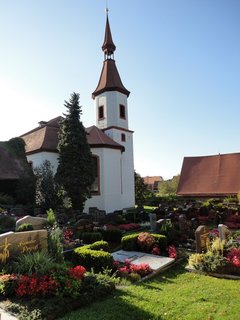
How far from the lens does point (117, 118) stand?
30.5 m

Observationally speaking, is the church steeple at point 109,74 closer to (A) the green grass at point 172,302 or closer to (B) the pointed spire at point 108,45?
(B) the pointed spire at point 108,45

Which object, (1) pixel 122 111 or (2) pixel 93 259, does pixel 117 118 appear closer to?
(1) pixel 122 111

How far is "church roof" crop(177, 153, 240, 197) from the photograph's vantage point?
105 feet

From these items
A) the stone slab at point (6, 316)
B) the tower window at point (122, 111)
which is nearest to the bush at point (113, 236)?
the stone slab at point (6, 316)

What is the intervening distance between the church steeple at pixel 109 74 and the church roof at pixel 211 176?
477 inches

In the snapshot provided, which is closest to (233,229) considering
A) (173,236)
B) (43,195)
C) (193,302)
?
(173,236)

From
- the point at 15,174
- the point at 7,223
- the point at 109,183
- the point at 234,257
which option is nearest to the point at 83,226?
the point at 7,223

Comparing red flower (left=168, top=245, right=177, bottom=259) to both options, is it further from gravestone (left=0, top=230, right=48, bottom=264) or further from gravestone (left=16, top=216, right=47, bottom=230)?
gravestone (left=16, top=216, right=47, bottom=230)

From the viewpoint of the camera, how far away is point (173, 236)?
12.1m

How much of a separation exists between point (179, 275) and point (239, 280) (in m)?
1.63

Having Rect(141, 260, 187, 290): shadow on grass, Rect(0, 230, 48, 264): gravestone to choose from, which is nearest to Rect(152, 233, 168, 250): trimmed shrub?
Rect(141, 260, 187, 290): shadow on grass

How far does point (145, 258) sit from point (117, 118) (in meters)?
21.8

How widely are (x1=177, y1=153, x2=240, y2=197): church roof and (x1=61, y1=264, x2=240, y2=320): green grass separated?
25.1 metres

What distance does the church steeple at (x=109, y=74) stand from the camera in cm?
3085
